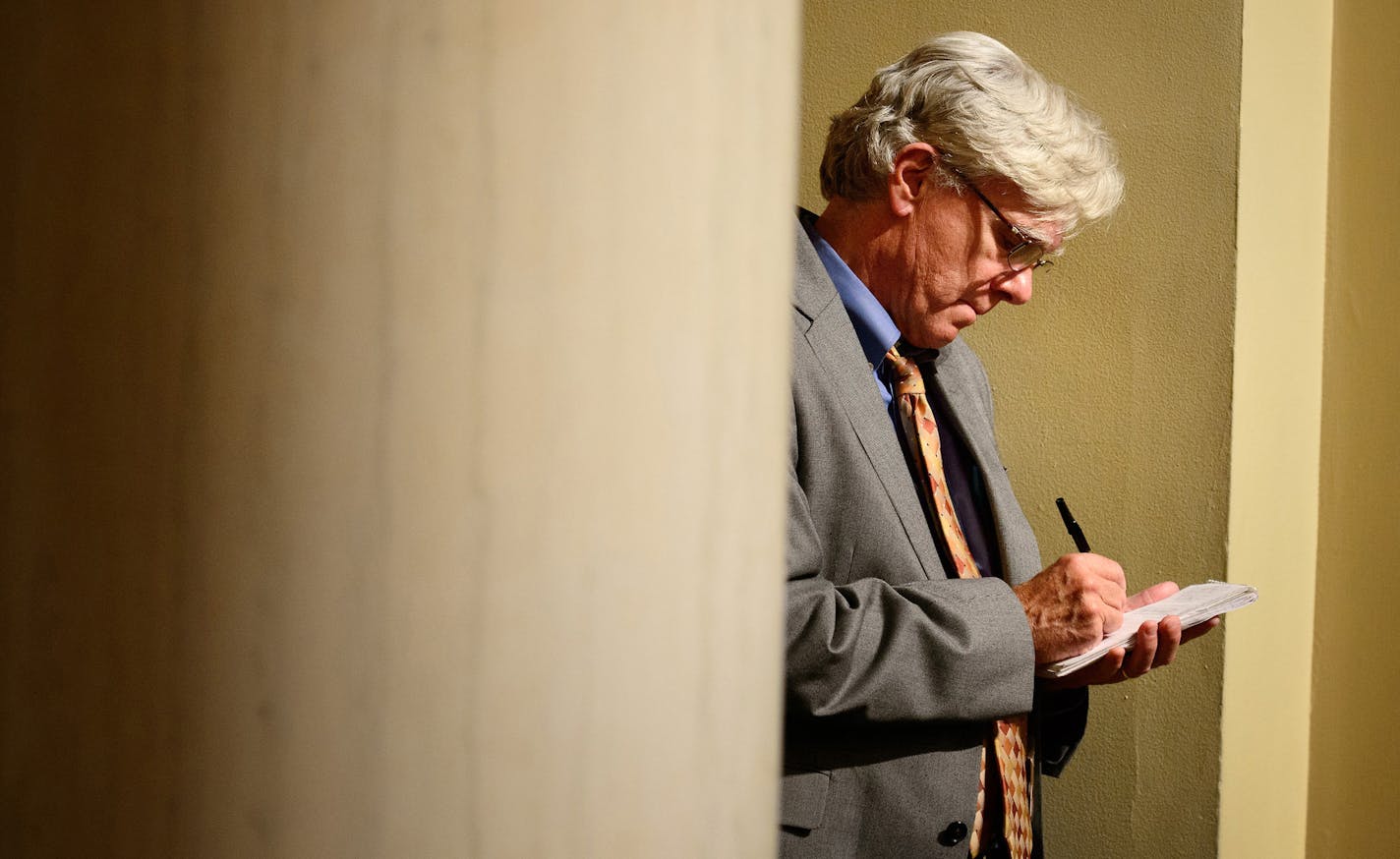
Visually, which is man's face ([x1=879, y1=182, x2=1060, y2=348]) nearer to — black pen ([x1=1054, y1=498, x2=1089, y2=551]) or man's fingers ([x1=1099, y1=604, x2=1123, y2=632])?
black pen ([x1=1054, y1=498, x2=1089, y2=551])

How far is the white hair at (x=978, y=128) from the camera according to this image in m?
1.45

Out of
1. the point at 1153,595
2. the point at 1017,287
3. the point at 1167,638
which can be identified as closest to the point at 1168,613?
the point at 1167,638

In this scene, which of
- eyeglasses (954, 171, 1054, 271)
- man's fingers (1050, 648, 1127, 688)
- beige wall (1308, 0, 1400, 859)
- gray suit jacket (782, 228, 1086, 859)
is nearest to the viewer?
gray suit jacket (782, 228, 1086, 859)

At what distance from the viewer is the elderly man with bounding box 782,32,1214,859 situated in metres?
1.20

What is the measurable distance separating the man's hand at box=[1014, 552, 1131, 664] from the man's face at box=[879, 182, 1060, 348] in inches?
14.9

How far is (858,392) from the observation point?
1.34 m

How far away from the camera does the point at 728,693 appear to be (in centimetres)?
31

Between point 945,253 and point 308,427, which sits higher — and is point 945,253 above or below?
above

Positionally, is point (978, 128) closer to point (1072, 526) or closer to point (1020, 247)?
point (1020, 247)

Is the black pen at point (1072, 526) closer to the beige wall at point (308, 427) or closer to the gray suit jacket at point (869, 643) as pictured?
the gray suit jacket at point (869, 643)

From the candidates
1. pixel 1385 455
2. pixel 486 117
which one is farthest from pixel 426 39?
pixel 1385 455

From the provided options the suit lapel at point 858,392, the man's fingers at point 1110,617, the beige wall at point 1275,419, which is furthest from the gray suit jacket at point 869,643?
the beige wall at point 1275,419

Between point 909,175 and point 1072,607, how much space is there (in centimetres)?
59

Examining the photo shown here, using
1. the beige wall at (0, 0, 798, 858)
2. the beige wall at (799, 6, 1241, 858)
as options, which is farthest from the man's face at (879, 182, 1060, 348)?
the beige wall at (0, 0, 798, 858)
